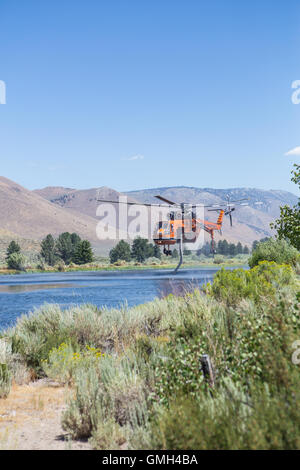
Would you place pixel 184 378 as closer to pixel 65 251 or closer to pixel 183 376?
pixel 183 376

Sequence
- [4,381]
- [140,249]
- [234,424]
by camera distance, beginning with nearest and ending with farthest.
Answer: [234,424] → [4,381] → [140,249]

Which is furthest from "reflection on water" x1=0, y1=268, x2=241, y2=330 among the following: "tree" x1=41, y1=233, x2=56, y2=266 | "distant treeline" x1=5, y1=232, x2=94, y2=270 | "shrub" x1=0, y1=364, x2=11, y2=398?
"tree" x1=41, y1=233, x2=56, y2=266

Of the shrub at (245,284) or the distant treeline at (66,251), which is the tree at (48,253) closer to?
the distant treeline at (66,251)

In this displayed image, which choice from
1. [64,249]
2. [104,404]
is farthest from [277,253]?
[64,249]

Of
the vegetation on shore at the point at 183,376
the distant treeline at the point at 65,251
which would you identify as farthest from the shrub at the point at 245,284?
the distant treeline at the point at 65,251

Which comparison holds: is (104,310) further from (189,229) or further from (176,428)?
(189,229)

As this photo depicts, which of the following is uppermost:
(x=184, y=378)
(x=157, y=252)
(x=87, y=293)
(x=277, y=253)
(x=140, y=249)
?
(x=277, y=253)

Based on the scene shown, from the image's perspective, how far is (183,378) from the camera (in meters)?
5.77

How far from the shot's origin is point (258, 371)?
4.94m

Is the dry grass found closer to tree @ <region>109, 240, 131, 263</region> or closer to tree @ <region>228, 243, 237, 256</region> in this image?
tree @ <region>109, 240, 131, 263</region>

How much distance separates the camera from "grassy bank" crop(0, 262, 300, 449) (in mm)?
4016

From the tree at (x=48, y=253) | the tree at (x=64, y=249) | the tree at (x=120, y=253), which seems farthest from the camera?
the tree at (x=120, y=253)

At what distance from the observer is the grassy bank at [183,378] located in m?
4.02
